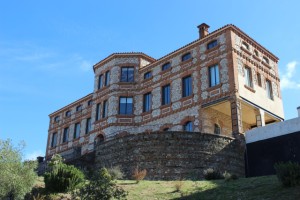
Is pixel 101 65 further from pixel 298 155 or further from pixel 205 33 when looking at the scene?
pixel 298 155

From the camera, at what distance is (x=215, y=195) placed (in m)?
16.4

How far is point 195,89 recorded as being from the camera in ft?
99.6

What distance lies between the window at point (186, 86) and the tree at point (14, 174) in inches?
581

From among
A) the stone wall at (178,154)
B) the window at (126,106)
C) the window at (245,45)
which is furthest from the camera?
the window at (126,106)

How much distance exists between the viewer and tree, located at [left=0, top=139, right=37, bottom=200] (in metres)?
18.2

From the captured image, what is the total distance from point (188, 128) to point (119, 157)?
21.0ft

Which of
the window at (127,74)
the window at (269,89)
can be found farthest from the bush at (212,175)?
the window at (127,74)

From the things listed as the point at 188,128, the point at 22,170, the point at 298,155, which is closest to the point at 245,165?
the point at 298,155

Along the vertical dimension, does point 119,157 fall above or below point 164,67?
below

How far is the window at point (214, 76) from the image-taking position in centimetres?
2924

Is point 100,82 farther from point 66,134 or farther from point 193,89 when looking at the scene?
point 193,89

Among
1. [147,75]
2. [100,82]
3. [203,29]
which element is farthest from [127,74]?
[203,29]

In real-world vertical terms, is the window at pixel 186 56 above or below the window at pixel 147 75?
above

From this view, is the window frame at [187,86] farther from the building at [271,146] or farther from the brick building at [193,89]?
the building at [271,146]
